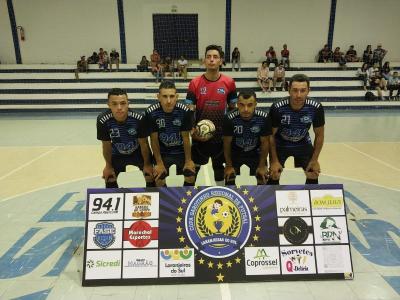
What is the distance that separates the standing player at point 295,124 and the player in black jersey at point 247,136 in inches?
6.1

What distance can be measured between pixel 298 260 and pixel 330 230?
54cm

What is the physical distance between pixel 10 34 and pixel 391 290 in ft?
78.9

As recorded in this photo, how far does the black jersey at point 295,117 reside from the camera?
4.79 meters

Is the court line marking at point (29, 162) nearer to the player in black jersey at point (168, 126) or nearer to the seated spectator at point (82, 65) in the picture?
the player in black jersey at point (168, 126)

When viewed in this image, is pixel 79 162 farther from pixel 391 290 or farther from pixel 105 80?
pixel 105 80

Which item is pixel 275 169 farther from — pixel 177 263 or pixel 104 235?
pixel 104 235

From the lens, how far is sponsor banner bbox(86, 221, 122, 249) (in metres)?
3.88

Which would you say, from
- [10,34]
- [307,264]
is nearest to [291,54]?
[10,34]

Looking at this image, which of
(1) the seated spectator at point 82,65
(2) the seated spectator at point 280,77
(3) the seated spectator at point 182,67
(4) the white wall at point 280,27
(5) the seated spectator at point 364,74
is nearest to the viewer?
(2) the seated spectator at point 280,77

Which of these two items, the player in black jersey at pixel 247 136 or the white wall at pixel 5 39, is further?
the white wall at pixel 5 39

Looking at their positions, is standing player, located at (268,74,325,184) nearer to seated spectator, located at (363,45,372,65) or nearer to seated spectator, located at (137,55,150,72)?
seated spectator, located at (137,55,150,72)

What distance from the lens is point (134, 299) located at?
3.63 meters

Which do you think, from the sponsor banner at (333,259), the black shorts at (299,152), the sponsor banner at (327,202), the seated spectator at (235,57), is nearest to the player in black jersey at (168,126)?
the black shorts at (299,152)

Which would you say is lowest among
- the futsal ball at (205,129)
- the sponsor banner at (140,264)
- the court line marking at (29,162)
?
the court line marking at (29,162)
